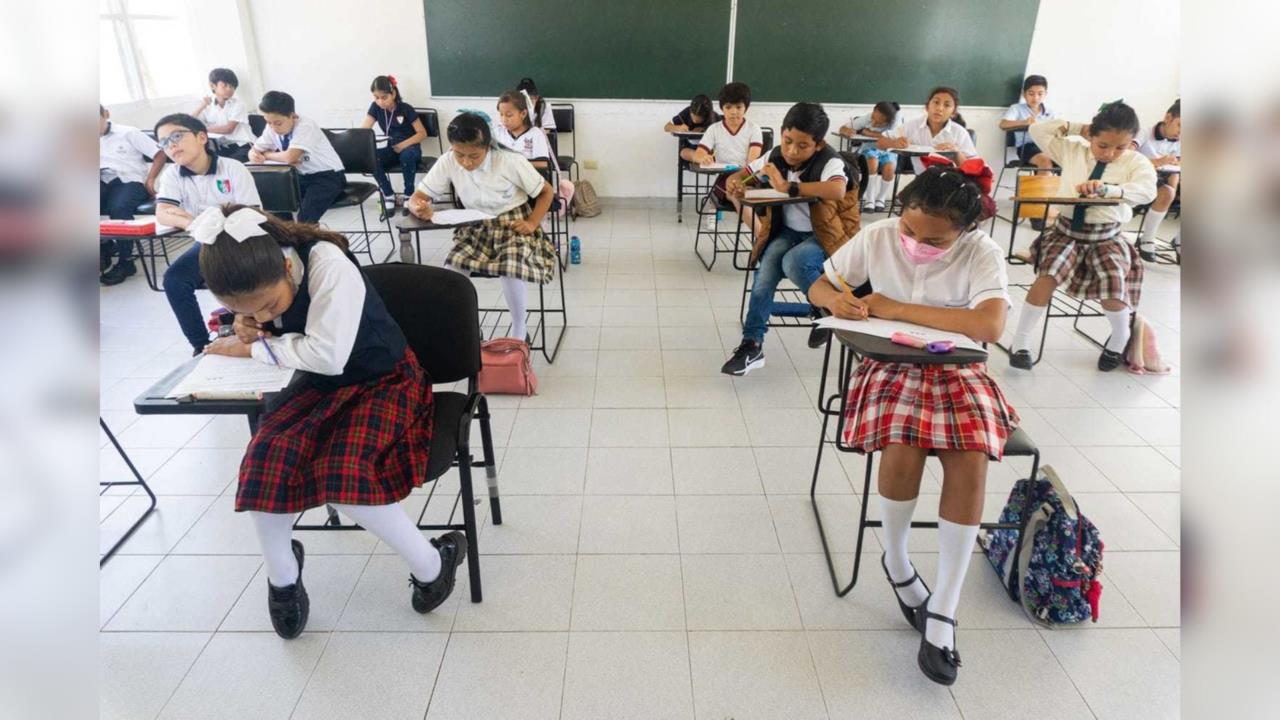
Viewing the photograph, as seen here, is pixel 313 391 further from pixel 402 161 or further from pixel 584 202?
pixel 402 161

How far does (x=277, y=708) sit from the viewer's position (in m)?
1.66

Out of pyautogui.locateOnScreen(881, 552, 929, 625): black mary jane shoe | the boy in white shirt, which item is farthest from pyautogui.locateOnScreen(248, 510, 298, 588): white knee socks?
the boy in white shirt

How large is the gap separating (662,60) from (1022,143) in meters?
3.31

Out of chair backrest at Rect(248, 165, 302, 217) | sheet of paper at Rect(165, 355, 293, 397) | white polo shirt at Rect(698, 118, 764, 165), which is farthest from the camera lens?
white polo shirt at Rect(698, 118, 764, 165)

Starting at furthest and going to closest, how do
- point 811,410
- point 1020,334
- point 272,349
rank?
1. point 1020,334
2. point 811,410
3. point 272,349

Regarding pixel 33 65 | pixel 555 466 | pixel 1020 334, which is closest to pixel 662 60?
pixel 1020 334

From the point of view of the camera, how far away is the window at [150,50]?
208 inches

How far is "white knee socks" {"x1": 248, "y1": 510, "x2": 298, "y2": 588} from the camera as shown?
1.70 metres

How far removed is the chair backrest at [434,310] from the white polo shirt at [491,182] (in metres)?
1.31

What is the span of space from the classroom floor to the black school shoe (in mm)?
47

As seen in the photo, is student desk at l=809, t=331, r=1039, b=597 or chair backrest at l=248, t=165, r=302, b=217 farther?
chair backrest at l=248, t=165, r=302, b=217

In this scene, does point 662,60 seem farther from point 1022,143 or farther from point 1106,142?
point 1106,142

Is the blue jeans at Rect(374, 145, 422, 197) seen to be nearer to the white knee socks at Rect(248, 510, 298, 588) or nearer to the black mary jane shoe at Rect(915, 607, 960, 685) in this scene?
the white knee socks at Rect(248, 510, 298, 588)

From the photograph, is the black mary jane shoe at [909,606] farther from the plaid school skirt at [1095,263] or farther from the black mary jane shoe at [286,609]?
the plaid school skirt at [1095,263]
